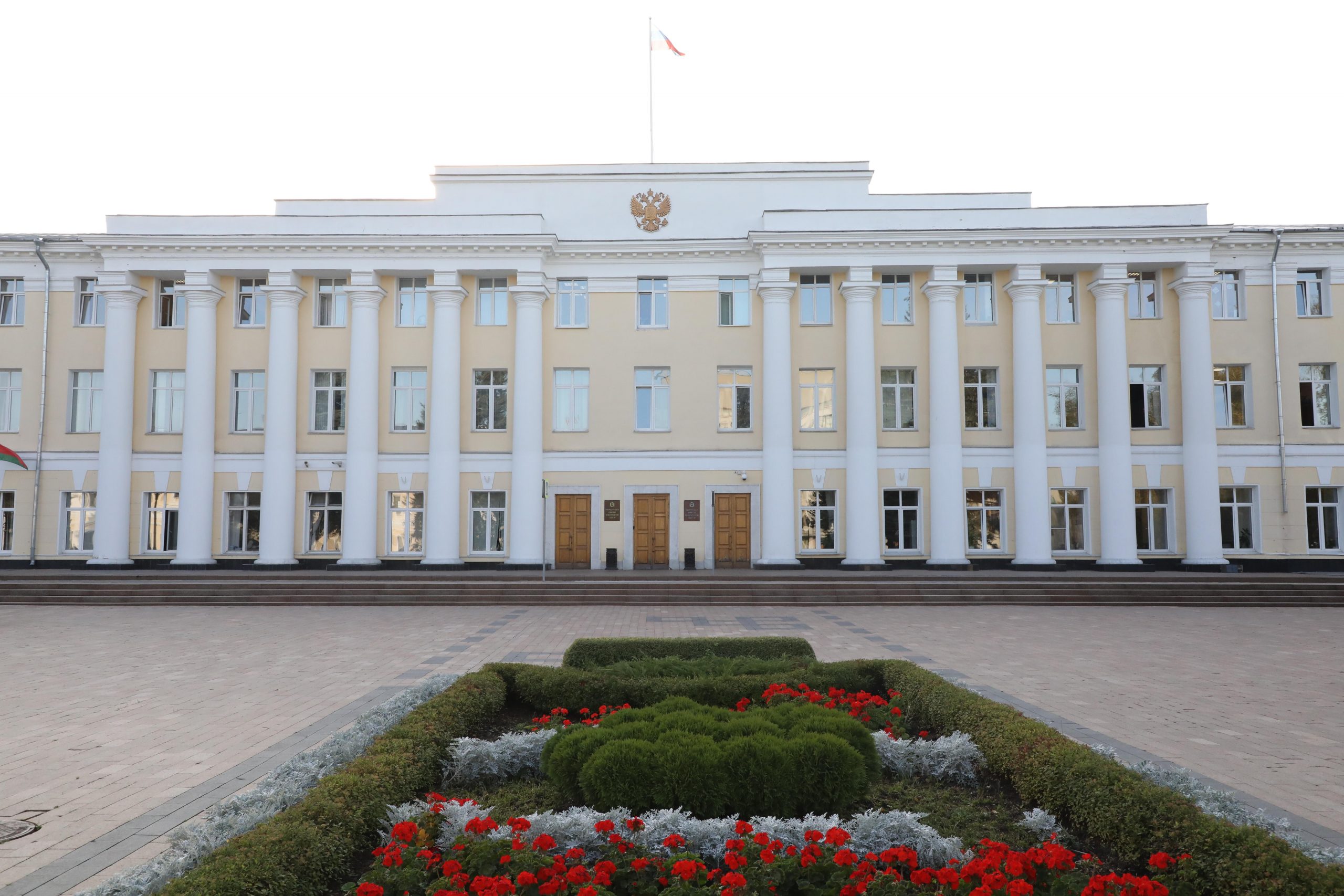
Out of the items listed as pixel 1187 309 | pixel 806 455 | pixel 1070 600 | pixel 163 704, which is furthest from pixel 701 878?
pixel 1187 309

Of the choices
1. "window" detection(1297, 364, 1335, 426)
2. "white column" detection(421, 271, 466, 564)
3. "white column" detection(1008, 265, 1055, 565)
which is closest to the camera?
"white column" detection(1008, 265, 1055, 565)

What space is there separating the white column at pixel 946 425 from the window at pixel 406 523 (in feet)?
50.9

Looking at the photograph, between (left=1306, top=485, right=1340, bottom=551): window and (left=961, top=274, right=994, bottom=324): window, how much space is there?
1104 centimetres

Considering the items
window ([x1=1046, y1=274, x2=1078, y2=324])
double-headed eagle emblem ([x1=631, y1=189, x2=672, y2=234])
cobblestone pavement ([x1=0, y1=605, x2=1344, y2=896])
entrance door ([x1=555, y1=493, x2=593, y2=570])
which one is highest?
double-headed eagle emblem ([x1=631, y1=189, x2=672, y2=234])

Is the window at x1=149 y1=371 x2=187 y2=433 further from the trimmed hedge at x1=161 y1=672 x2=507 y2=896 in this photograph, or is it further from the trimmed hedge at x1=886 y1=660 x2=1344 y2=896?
the trimmed hedge at x1=886 y1=660 x2=1344 y2=896

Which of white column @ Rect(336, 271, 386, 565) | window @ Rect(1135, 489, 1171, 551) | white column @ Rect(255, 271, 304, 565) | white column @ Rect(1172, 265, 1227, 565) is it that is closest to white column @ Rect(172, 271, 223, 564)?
white column @ Rect(255, 271, 304, 565)

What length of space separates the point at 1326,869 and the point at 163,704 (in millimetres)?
9884

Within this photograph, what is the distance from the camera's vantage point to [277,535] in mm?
25609

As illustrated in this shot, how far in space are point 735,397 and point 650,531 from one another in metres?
4.95

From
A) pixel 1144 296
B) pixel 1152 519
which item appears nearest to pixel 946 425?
pixel 1152 519

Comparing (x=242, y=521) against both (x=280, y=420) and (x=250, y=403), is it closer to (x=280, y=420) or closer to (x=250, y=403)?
(x=280, y=420)

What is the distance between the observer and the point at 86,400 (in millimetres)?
27078

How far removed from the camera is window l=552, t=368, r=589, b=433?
26.8 m

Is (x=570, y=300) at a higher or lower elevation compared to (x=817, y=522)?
higher
